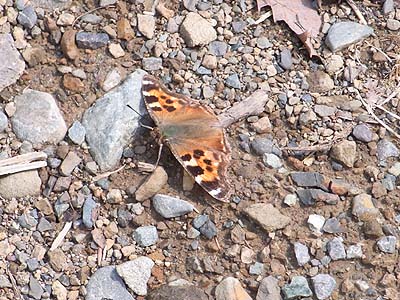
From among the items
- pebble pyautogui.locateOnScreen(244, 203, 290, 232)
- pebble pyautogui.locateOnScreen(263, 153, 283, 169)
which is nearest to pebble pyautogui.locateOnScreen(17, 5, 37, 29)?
pebble pyautogui.locateOnScreen(263, 153, 283, 169)

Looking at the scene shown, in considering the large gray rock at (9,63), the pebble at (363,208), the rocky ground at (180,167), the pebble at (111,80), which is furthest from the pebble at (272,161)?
the large gray rock at (9,63)

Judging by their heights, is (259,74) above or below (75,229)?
above

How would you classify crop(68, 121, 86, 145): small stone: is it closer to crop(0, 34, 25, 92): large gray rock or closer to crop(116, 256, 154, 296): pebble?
crop(0, 34, 25, 92): large gray rock

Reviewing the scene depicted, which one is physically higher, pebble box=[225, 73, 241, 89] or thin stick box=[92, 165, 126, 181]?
pebble box=[225, 73, 241, 89]

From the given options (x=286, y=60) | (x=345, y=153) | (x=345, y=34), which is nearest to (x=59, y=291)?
(x=345, y=153)

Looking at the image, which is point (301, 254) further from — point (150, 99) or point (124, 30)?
point (124, 30)

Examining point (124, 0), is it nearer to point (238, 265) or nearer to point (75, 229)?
point (75, 229)

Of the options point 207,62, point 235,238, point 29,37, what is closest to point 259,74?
point 207,62
